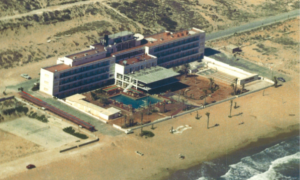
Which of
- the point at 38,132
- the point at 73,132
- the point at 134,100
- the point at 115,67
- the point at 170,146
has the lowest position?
the point at 170,146

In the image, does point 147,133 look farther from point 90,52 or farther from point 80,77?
point 90,52

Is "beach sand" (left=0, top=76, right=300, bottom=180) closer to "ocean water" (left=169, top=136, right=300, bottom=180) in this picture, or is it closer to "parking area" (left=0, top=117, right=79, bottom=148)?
"ocean water" (left=169, top=136, right=300, bottom=180)

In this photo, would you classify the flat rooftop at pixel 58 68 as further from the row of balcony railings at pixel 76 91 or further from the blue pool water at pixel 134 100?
the blue pool water at pixel 134 100

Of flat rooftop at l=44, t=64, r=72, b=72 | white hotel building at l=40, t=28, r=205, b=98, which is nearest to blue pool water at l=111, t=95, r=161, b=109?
white hotel building at l=40, t=28, r=205, b=98

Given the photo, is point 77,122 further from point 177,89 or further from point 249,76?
point 249,76

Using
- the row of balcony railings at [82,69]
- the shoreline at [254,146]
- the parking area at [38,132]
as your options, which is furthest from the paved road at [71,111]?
the shoreline at [254,146]

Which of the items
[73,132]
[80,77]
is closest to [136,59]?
[80,77]
